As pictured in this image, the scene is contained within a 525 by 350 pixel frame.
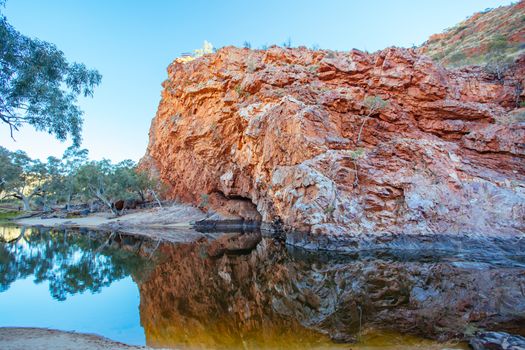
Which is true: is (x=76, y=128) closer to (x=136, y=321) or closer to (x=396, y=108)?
(x=136, y=321)

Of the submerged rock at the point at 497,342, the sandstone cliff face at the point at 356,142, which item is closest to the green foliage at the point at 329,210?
the sandstone cliff face at the point at 356,142

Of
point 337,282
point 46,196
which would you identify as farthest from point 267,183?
point 46,196

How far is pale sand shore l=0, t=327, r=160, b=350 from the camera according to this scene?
5871 mm

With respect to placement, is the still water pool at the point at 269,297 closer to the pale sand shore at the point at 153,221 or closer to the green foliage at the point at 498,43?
the pale sand shore at the point at 153,221

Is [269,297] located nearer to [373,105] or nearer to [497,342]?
[497,342]

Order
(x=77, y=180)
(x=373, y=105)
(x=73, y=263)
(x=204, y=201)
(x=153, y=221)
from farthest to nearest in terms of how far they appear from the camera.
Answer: (x=77, y=180), (x=204, y=201), (x=153, y=221), (x=373, y=105), (x=73, y=263)

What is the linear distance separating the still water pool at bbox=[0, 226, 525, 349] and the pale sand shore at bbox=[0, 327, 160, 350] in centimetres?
67

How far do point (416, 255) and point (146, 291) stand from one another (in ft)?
47.6

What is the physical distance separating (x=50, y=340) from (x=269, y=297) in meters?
6.37

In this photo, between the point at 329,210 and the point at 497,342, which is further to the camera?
the point at 329,210

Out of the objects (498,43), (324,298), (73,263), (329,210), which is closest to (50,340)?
(324,298)

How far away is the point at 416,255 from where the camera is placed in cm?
1672

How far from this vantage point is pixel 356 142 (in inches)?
966

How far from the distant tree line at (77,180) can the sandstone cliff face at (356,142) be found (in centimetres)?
928
